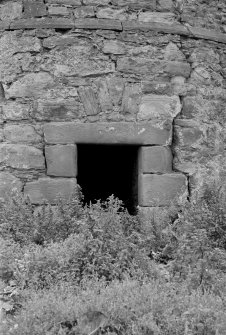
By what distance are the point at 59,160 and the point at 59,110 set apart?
0.55 metres

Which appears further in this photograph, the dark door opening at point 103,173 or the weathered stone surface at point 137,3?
the dark door opening at point 103,173

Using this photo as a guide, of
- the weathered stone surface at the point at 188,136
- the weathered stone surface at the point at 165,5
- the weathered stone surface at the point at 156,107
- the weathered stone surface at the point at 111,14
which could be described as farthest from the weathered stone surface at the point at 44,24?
the weathered stone surface at the point at 188,136

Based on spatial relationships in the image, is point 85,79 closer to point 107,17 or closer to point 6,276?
point 107,17

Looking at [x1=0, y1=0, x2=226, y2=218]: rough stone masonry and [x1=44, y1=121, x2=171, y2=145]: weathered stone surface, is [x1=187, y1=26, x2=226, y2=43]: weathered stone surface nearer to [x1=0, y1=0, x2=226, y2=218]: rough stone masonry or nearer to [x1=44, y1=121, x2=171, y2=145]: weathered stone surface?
Answer: [x1=0, y1=0, x2=226, y2=218]: rough stone masonry

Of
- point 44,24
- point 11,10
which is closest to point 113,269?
point 44,24

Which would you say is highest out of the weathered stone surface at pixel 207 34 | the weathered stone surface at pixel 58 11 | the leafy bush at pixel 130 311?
the weathered stone surface at pixel 58 11

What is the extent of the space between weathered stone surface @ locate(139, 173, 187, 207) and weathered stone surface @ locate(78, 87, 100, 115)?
899 millimetres

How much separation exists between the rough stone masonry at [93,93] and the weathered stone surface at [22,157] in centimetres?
1

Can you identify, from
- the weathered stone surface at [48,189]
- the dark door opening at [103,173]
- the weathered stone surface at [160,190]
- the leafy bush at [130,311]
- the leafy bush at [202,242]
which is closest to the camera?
the leafy bush at [130,311]

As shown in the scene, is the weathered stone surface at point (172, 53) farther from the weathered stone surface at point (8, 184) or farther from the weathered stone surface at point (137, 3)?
the weathered stone surface at point (8, 184)

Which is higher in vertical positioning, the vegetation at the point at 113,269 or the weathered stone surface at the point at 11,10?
the weathered stone surface at the point at 11,10

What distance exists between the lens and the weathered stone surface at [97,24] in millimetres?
6828

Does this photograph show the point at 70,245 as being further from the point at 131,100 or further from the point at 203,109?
the point at 203,109

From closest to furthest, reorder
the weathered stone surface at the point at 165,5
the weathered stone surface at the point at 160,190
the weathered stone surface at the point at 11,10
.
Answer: the weathered stone surface at the point at 160,190, the weathered stone surface at the point at 11,10, the weathered stone surface at the point at 165,5
